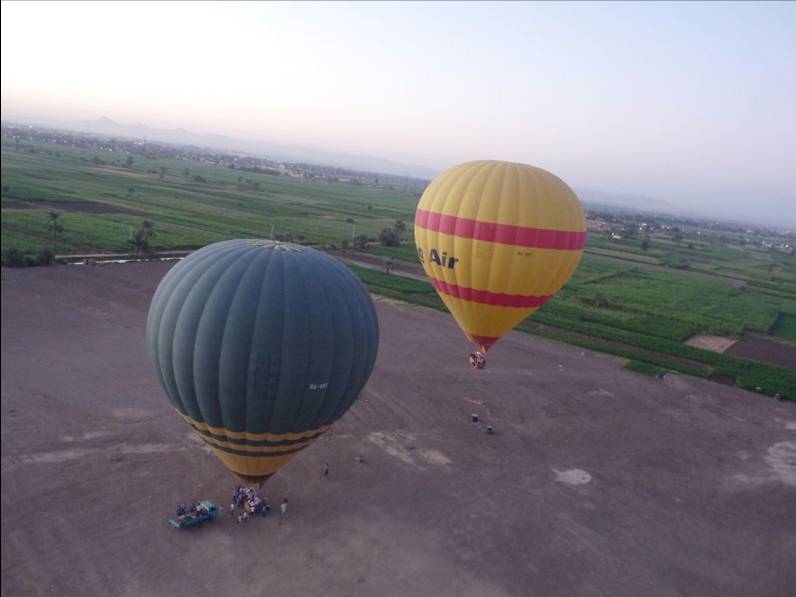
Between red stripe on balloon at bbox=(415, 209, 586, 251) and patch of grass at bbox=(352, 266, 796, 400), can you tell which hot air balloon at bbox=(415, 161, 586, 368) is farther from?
patch of grass at bbox=(352, 266, 796, 400)

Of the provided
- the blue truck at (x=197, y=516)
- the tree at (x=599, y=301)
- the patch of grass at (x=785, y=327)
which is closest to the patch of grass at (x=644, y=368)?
the tree at (x=599, y=301)

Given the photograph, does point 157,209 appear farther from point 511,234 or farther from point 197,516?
point 197,516

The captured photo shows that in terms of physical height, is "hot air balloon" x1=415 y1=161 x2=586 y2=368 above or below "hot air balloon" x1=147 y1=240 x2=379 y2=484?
above

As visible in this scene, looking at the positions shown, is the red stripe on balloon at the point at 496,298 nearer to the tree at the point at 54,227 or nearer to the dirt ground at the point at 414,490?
the dirt ground at the point at 414,490

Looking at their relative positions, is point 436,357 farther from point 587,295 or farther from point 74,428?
point 587,295

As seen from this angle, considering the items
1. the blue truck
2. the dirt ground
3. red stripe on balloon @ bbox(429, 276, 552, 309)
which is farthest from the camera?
red stripe on balloon @ bbox(429, 276, 552, 309)

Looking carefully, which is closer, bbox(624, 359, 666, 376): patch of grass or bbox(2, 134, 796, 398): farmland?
bbox(624, 359, 666, 376): patch of grass

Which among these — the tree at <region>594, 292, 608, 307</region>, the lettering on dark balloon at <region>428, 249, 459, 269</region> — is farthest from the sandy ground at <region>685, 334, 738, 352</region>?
the lettering on dark balloon at <region>428, 249, 459, 269</region>

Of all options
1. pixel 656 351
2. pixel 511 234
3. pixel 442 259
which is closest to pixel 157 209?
pixel 656 351
